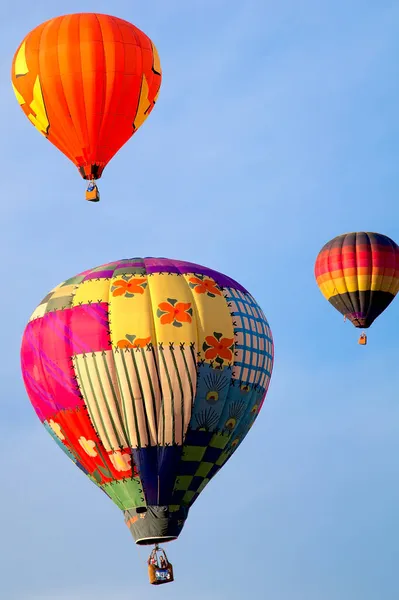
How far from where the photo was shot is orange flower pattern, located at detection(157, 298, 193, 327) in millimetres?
32531

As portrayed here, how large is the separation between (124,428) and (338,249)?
12671 mm

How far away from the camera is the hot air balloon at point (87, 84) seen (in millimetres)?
35344

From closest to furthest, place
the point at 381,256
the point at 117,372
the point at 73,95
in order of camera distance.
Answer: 1. the point at 117,372
2. the point at 73,95
3. the point at 381,256

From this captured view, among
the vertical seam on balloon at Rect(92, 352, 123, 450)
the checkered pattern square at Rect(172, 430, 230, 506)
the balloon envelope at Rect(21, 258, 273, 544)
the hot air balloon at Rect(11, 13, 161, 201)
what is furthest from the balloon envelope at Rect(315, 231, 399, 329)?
the vertical seam on balloon at Rect(92, 352, 123, 450)

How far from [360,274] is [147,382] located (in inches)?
476

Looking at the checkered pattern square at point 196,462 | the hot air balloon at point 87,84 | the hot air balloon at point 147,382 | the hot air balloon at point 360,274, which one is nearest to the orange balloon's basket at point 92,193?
the hot air balloon at point 87,84

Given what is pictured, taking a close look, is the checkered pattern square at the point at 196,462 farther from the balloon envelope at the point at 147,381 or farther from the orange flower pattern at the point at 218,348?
the orange flower pattern at the point at 218,348

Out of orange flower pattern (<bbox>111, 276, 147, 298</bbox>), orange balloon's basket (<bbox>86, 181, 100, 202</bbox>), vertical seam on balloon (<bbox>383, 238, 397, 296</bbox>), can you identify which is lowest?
orange flower pattern (<bbox>111, 276, 147, 298</bbox>)

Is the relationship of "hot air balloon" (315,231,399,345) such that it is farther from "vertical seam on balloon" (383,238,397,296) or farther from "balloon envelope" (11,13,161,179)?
"balloon envelope" (11,13,161,179)

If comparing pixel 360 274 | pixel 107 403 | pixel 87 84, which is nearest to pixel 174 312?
pixel 107 403

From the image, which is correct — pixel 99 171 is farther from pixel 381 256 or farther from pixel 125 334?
pixel 381 256

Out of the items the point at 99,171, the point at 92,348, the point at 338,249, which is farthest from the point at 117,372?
the point at 338,249

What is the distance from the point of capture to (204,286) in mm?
33188

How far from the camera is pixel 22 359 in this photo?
33781 millimetres
